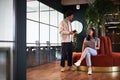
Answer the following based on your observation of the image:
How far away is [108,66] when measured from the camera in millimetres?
5477

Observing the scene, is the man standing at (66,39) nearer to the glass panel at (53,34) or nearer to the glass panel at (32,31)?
the glass panel at (32,31)

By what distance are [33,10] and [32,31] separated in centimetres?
75

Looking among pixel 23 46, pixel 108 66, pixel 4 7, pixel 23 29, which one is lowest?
pixel 108 66

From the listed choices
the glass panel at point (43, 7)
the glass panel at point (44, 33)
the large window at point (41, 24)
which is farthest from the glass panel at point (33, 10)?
the glass panel at point (44, 33)

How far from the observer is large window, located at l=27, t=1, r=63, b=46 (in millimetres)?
7000

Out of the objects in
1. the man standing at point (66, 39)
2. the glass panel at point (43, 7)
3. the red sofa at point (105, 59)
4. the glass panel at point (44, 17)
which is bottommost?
the red sofa at point (105, 59)

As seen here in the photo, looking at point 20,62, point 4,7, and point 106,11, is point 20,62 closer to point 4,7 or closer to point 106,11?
point 4,7

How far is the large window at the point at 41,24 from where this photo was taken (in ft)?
23.0

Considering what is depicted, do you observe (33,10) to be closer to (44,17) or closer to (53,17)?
(44,17)

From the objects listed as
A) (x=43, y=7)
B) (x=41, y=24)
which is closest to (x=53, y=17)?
(x=43, y=7)

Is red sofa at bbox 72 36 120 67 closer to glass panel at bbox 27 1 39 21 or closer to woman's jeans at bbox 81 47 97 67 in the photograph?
woman's jeans at bbox 81 47 97 67

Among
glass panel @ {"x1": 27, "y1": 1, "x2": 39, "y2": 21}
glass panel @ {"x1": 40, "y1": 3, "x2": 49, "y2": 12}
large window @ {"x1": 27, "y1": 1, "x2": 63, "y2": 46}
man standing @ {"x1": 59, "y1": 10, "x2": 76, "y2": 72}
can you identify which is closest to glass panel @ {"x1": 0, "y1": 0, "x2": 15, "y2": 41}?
man standing @ {"x1": 59, "y1": 10, "x2": 76, "y2": 72}

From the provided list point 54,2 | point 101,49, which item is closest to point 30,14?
point 54,2

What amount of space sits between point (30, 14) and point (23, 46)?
12.0 feet
